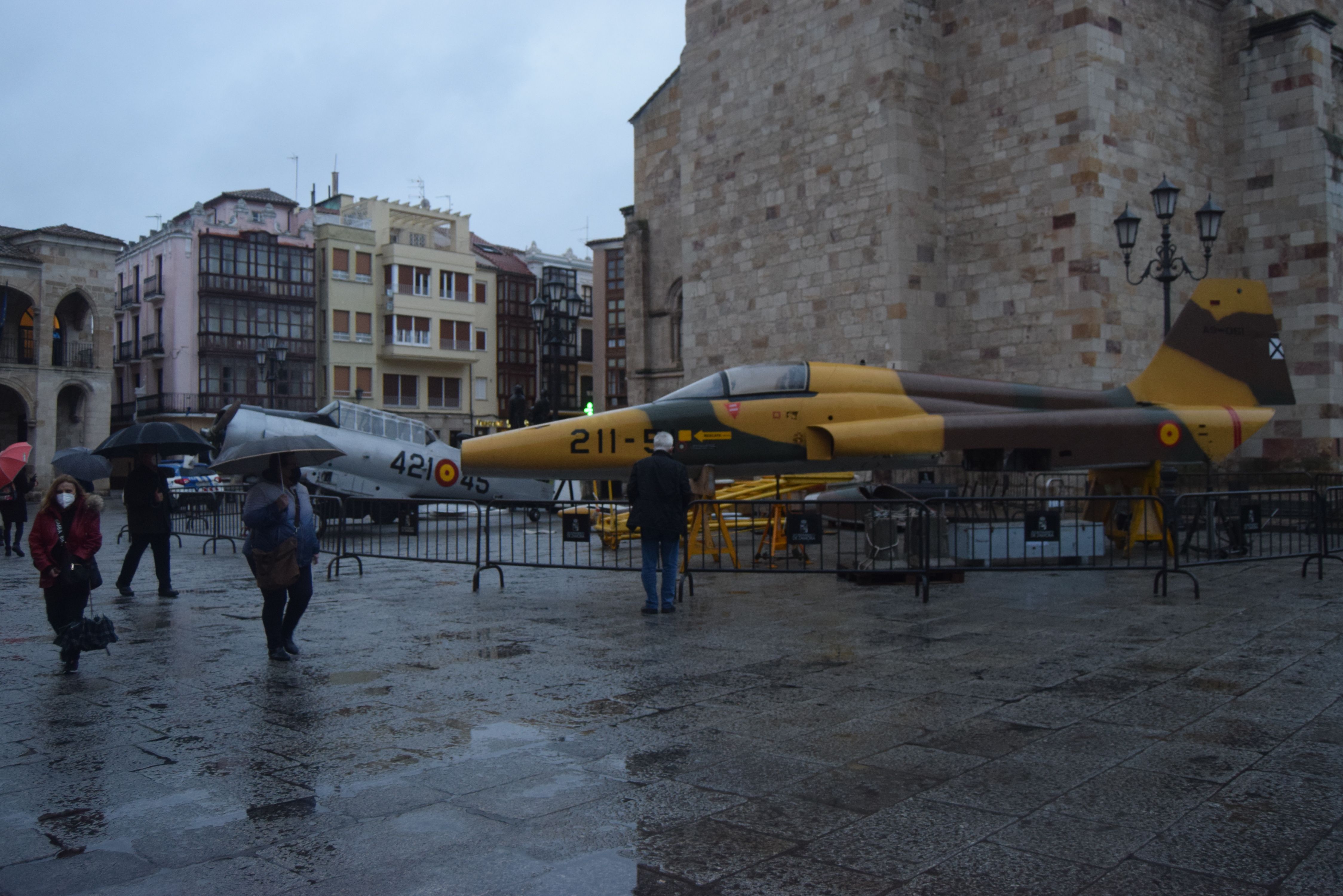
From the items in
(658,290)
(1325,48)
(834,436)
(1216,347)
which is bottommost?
(834,436)

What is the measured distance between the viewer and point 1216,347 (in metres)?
14.5

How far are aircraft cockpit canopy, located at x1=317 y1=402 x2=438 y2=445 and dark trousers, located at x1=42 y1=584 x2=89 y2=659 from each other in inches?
Result: 533

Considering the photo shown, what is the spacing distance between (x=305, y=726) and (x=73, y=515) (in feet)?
9.56

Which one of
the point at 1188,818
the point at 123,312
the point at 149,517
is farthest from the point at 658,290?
the point at 123,312

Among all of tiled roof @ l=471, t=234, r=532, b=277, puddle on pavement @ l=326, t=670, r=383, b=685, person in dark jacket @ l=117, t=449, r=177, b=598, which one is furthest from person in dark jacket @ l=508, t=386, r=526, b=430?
tiled roof @ l=471, t=234, r=532, b=277

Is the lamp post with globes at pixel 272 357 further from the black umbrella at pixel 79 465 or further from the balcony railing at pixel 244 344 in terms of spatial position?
the balcony railing at pixel 244 344

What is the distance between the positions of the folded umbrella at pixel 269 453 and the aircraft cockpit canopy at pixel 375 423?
43.1 ft

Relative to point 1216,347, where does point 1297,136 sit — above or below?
above

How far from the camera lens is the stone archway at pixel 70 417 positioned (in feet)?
138

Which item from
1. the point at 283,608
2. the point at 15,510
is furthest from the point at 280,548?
the point at 15,510

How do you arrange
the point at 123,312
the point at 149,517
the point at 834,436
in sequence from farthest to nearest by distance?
1. the point at 123,312
2. the point at 834,436
3. the point at 149,517

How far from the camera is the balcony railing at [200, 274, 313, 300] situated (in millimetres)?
49250

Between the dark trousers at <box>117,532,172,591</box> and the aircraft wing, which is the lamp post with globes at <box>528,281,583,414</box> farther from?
the dark trousers at <box>117,532,172,591</box>

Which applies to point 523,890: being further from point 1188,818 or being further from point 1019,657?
point 1019,657
